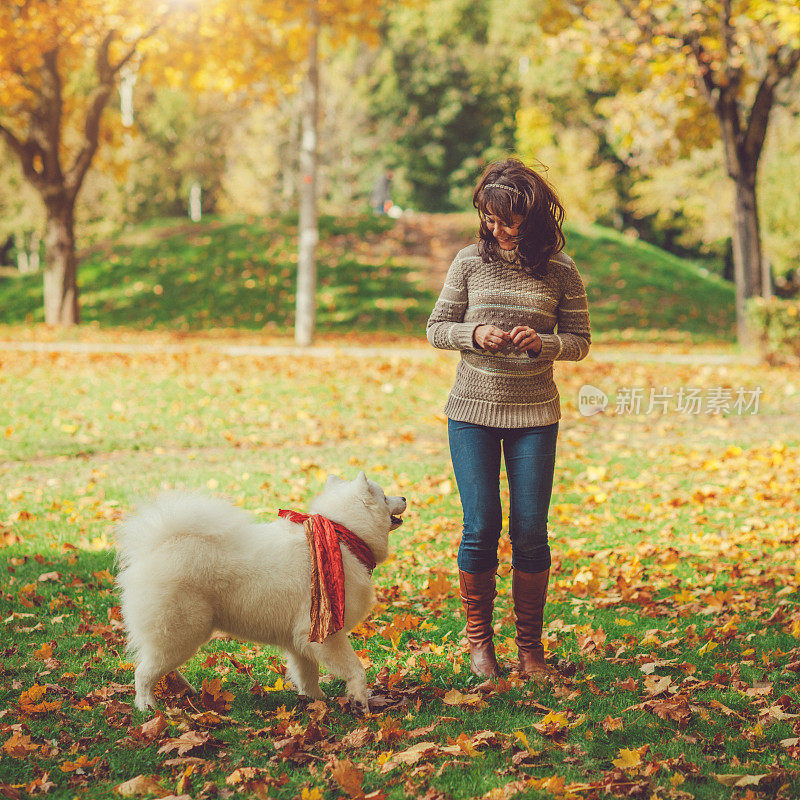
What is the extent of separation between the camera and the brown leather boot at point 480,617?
3885mm

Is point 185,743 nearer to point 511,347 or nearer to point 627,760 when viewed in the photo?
point 627,760

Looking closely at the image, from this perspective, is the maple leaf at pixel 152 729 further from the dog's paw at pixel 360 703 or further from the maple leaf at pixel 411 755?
the maple leaf at pixel 411 755

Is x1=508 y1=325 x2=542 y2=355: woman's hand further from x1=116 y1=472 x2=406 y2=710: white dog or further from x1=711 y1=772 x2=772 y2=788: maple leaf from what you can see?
→ x1=711 y1=772 x2=772 y2=788: maple leaf

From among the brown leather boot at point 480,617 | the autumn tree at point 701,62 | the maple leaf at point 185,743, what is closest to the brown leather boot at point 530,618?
the brown leather boot at point 480,617

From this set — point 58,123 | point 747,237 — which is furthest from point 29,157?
point 747,237

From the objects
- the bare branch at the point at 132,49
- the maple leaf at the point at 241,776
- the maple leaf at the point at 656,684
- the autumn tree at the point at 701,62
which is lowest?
the maple leaf at the point at 241,776

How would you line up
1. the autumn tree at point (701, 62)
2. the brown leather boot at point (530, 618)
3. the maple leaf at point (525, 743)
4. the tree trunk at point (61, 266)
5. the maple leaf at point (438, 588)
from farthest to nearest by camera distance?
the tree trunk at point (61, 266) < the autumn tree at point (701, 62) < the maple leaf at point (438, 588) < the brown leather boot at point (530, 618) < the maple leaf at point (525, 743)

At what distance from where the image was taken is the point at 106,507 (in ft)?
21.8

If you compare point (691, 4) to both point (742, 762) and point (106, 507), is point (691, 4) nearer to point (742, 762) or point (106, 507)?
point (106, 507)

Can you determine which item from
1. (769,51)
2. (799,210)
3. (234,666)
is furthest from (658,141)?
(234,666)

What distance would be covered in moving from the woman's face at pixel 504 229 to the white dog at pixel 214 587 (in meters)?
1.54

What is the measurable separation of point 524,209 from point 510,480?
1228 mm

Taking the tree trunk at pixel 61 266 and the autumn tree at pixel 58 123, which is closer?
the autumn tree at pixel 58 123

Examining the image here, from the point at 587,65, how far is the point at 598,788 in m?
14.6
